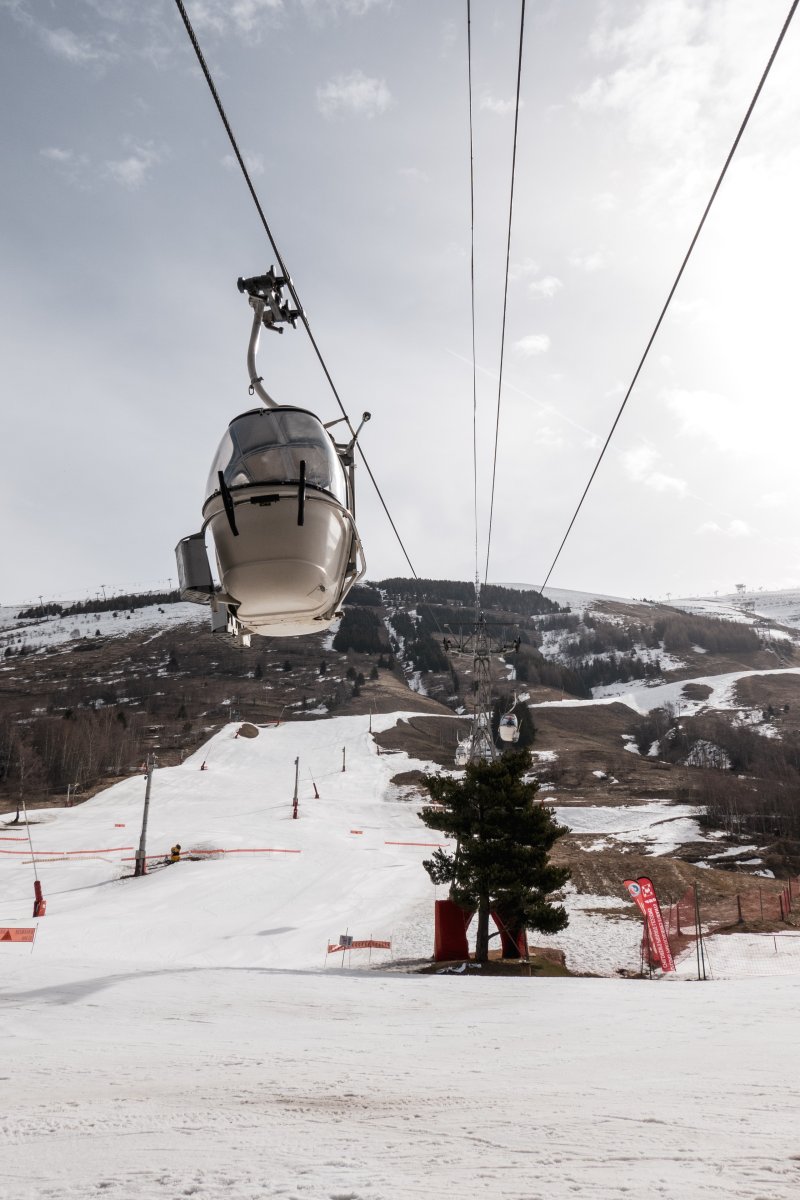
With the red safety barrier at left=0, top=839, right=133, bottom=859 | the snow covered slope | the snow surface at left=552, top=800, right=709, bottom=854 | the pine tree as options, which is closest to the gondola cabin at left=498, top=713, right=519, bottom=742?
the pine tree

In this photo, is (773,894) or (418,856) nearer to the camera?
(773,894)

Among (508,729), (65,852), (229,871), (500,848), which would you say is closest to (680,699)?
(229,871)

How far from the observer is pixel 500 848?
17953 millimetres

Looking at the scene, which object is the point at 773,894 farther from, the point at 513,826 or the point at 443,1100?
the point at 443,1100

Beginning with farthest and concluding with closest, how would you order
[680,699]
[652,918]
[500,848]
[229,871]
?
[680,699] → [229,871] → [652,918] → [500,848]

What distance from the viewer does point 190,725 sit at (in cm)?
10731

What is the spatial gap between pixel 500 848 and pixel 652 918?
473cm

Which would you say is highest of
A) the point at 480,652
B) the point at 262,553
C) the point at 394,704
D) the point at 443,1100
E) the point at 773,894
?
the point at 394,704

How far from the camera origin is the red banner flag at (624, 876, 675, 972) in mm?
18000

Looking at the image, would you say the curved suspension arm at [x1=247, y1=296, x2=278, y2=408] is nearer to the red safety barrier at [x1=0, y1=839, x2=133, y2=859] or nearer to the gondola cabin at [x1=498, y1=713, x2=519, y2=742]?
the gondola cabin at [x1=498, y1=713, x2=519, y2=742]

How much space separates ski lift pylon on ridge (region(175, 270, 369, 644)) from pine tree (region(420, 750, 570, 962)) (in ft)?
49.4

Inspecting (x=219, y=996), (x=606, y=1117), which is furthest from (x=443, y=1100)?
(x=219, y=996)

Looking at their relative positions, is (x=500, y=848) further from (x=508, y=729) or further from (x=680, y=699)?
(x=680, y=699)

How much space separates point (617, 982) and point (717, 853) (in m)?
36.8
